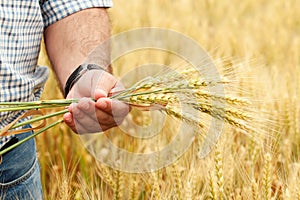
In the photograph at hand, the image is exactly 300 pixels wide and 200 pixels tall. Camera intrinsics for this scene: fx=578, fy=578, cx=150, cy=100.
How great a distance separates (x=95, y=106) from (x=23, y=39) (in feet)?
1.24

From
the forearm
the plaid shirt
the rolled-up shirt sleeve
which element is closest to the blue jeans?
the plaid shirt

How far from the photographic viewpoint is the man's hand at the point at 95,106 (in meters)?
1.15

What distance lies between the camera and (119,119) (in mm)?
1312

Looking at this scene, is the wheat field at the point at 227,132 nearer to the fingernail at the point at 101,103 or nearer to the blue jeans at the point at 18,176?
the blue jeans at the point at 18,176

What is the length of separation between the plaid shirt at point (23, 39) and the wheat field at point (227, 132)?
209 mm

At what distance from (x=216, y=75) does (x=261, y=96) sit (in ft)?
2.32

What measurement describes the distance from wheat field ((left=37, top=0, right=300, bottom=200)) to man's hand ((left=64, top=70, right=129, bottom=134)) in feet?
0.50

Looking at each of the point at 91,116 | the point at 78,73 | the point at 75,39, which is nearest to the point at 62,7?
the point at 75,39

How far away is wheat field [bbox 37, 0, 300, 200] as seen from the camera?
134 centimetres

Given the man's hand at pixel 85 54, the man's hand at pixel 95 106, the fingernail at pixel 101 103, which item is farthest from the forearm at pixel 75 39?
the fingernail at pixel 101 103

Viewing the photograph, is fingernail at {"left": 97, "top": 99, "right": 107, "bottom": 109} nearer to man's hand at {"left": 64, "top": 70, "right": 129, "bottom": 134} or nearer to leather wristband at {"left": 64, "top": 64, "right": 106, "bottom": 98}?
man's hand at {"left": 64, "top": 70, "right": 129, "bottom": 134}

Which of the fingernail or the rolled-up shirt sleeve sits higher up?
the rolled-up shirt sleeve

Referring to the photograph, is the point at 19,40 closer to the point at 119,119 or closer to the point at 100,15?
the point at 100,15

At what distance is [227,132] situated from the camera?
1.57m
